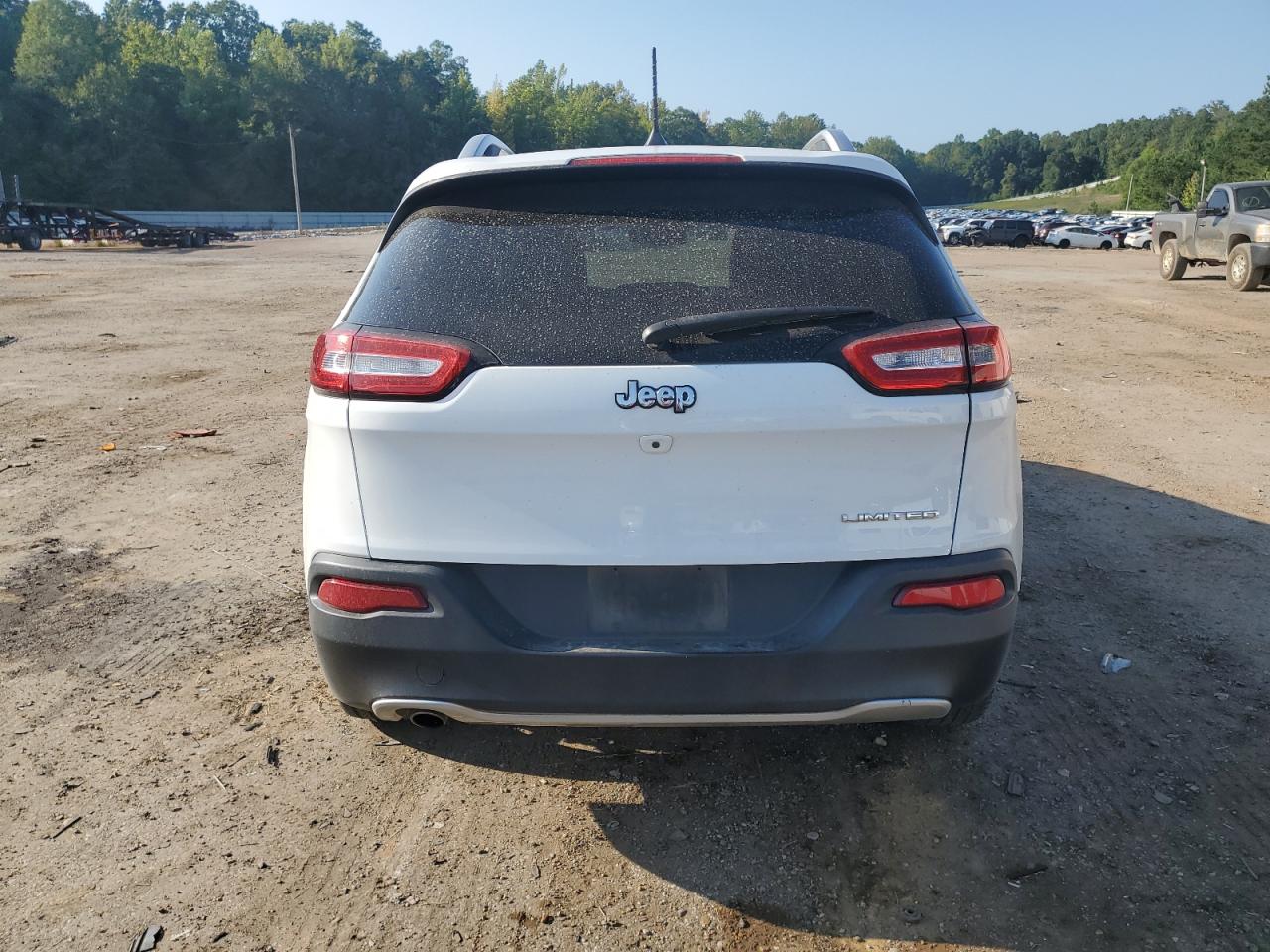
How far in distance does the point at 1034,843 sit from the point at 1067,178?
206m

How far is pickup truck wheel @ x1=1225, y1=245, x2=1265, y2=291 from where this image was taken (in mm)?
19250

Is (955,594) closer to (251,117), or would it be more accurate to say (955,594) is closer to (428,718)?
(428,718)

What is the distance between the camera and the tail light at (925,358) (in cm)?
243

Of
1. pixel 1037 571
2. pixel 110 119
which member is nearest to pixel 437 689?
pixel 1037 571

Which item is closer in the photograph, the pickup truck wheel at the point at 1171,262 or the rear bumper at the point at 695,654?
the rear bumper at the point at 695,654

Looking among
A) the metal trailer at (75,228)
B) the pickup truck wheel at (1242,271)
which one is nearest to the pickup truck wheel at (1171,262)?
the pickup truck wheel at (1242,271)

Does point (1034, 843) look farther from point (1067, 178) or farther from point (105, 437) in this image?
point (1067, 178)

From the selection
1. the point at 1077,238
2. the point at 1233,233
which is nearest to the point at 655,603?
the point at 1233,233

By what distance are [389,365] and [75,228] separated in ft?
154

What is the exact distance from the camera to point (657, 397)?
94.7 inches

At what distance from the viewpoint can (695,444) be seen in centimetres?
242

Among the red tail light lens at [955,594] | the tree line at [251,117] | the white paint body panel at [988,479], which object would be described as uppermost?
the tree line at [251,117]

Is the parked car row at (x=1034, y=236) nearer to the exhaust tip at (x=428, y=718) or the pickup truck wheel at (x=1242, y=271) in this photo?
the pickup truck wheel at (x=1242, y=271)

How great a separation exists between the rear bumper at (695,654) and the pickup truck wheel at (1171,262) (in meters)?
23.6
